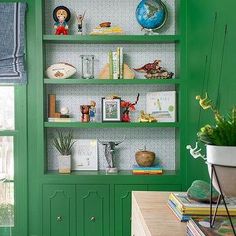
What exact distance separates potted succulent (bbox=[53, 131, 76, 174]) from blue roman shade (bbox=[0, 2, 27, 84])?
22.6 inches

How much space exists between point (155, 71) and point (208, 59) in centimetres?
91

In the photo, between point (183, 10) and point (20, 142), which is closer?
point (183, 10)

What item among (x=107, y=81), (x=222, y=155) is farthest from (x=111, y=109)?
(x=222, y=155)

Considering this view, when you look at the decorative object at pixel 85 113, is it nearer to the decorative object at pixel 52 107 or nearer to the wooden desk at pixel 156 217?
the decorative object at pixel 52 107

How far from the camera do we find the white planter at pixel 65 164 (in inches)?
135

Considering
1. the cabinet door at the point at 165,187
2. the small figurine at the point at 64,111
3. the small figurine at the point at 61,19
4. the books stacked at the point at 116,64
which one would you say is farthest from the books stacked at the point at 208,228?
the small figurine at the point at 61,19

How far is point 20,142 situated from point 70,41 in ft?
3.13

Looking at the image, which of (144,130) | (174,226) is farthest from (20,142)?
(174,226)

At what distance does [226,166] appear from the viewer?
4.00 feet

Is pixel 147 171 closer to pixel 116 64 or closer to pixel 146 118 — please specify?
pixel 146 118

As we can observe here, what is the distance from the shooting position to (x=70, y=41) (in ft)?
11.3

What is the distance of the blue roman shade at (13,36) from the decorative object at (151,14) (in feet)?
3.22

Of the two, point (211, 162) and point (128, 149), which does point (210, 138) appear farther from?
point (128, 149)

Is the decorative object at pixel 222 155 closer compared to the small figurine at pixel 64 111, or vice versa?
the decorative object at pixel 222 155
